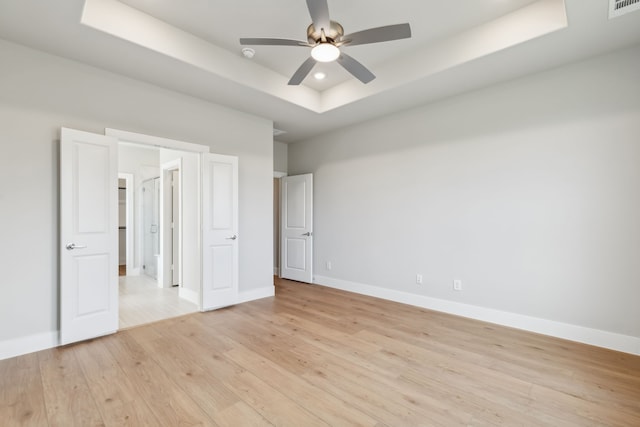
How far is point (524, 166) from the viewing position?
3.44 m

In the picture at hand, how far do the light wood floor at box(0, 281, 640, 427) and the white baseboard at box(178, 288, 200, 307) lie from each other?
35.0 inches

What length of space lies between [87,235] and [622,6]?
5.16m

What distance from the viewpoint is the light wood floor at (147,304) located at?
376cm

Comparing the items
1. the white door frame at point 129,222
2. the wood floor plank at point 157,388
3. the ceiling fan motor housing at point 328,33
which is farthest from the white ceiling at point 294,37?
the white door frame at point 129,222

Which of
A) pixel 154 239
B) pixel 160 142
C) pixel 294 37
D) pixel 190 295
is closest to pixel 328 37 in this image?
pixel 294 37

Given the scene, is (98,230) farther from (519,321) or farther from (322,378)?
(519,321)

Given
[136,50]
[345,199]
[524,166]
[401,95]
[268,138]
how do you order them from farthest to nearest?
[345,199] → [268,138] → [401,95] → [524,166] → [136,50]

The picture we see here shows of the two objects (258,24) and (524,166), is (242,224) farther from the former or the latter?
(524,166)

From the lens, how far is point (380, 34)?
2340mm

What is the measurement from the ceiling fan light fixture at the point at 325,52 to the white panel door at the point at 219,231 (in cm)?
218

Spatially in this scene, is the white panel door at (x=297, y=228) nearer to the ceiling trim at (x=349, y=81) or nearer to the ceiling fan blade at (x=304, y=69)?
the ceiling trim at (x=349, y=81)

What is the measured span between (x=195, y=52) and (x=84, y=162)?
1620 millimetres

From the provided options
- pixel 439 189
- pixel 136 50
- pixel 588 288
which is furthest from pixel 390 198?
pixel 136 50

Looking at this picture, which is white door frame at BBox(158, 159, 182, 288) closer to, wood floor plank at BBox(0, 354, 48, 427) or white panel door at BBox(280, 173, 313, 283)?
white panel door at BBox(280, 173, 313, 283)
